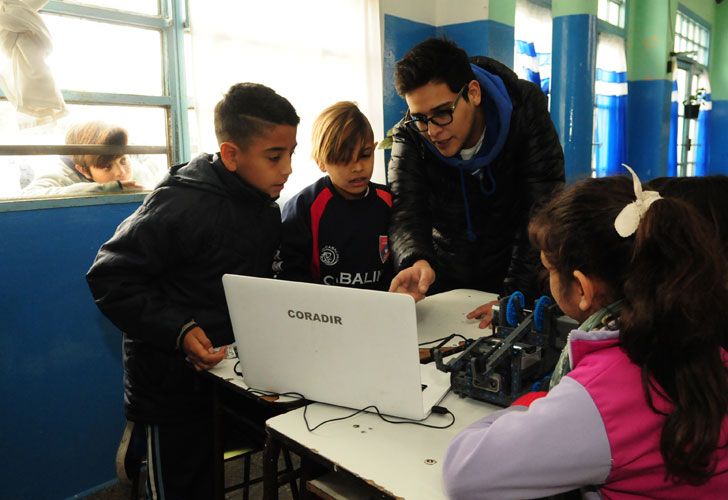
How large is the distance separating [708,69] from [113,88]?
31.1ft

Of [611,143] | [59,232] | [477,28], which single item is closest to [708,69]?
[611,143]

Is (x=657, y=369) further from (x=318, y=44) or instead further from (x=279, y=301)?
(x=318, y=44)

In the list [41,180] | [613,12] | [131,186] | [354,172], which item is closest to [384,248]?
[354,172]

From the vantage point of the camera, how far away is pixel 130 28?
228 centimetres

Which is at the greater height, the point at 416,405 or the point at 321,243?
the point at 321,243

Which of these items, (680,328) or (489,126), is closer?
(680,328)

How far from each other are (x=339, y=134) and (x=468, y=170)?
458mm

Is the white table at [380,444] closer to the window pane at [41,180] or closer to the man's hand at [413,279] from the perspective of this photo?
the man's hand at [413,279]

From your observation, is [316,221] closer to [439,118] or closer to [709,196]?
[439,118]

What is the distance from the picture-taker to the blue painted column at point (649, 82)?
633cm

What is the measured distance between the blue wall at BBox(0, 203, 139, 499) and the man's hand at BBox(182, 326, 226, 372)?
89cm

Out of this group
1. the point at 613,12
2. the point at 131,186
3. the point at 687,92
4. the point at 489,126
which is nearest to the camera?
the point at 489,126

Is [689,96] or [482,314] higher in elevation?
[689,96]

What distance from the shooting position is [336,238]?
6.81 feet
